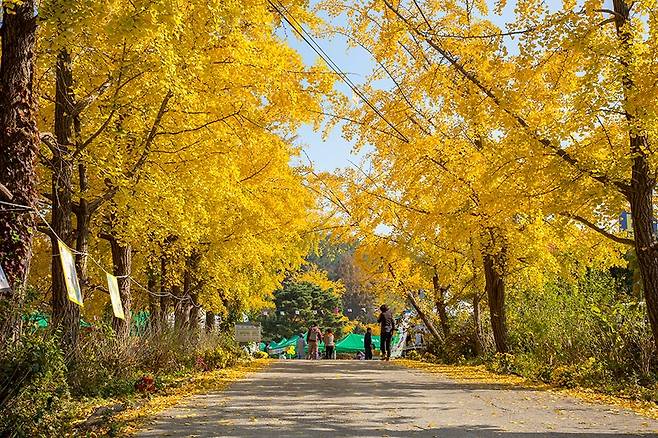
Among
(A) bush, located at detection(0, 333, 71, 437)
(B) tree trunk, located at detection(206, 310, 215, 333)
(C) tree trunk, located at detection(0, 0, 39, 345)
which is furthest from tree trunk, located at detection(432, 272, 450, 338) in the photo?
(A) bush, located at detection(0, 333, 71, 437)

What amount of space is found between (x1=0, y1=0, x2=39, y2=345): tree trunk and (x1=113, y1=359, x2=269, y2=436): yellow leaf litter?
1.93 meters

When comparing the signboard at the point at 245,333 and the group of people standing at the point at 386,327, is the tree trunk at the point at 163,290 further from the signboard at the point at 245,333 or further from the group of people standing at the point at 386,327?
the signboard at the point at 245,333

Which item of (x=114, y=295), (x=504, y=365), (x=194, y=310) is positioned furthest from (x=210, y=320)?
(x=114, y=295)

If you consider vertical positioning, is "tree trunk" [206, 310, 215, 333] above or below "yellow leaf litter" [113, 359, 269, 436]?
above

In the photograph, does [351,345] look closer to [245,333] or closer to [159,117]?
[245,333]

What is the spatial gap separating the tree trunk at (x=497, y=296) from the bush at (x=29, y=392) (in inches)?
456

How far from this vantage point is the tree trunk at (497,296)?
16062 millimetres

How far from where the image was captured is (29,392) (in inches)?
236

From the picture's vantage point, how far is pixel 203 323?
1033 inches

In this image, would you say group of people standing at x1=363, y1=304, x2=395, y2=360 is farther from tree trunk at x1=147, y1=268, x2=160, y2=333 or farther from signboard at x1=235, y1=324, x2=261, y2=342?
tree trunk at x1=147, y1=268, x2=160, y2=333

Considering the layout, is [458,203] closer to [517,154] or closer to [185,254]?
[517,154]

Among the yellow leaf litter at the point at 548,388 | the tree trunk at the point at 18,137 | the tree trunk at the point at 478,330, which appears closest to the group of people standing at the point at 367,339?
the tree trunk at the point at 478,330

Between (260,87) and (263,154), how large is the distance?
153 inches

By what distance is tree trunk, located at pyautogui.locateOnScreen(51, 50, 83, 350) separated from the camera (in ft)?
33.2
